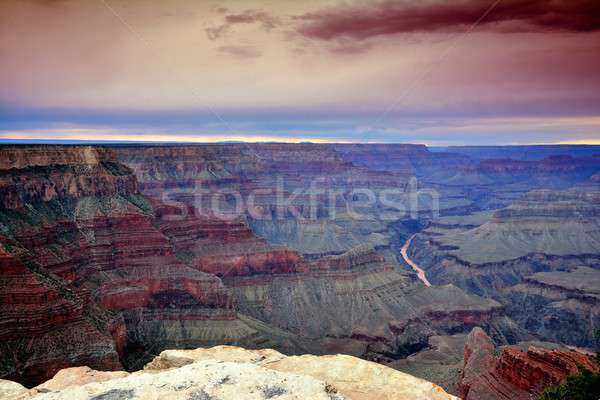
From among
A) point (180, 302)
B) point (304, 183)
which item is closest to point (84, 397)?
point (180, 302)

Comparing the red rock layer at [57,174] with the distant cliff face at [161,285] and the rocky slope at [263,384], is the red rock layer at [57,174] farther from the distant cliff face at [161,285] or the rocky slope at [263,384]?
the rocky slope at [263,384]

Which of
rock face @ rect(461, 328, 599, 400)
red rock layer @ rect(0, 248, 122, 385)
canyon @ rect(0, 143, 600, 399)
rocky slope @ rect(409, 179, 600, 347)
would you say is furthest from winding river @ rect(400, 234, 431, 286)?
red rock layer @ rect(0, 248, 122, 385)

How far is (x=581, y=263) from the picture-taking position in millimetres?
120438

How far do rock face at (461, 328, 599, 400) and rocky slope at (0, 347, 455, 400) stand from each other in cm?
2209

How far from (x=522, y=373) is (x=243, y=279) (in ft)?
158

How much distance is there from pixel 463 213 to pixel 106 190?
15392 cm

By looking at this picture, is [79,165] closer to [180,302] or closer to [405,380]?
[180,302]

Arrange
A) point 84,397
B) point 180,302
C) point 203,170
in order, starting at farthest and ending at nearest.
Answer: point 203,170, point 180,302, point 84,397

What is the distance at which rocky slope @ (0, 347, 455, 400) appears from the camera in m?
14.1

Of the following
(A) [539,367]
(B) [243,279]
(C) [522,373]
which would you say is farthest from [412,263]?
(A) [539,367]

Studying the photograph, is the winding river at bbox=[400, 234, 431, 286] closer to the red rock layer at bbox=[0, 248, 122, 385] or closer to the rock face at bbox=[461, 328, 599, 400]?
the rock face at bbox=[461, 328, 599, 400]

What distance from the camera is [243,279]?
78062mm

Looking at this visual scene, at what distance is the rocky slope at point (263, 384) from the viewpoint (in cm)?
1405

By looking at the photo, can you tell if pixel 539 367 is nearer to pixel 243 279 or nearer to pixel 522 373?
pixel 522 373
